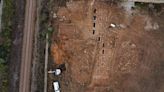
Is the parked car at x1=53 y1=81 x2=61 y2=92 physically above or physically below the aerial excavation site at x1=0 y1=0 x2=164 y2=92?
below

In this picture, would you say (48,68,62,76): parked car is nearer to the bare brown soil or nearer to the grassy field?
the bare brown soil

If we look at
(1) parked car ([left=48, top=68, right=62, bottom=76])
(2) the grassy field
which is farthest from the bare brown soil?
(2) the grassy field

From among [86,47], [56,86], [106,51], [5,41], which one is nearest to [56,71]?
[56,86]

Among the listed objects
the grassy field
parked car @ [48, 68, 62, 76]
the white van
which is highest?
the grassy field

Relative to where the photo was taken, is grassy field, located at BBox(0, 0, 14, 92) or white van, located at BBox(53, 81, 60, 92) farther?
grassy field, located at BBox(0, 0, 14, 92)

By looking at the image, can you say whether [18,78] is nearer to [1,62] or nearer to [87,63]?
[1,62]

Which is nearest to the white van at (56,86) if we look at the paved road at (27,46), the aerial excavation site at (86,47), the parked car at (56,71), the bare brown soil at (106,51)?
the aerial excavation site at (86,47)

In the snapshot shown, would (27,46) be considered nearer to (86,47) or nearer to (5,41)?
(5,41)

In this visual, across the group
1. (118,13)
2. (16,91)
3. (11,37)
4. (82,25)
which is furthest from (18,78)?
(118,13)

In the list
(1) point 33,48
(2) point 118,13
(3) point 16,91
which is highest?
(2) point 118,13
